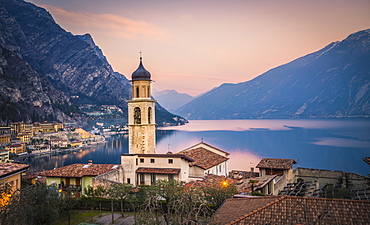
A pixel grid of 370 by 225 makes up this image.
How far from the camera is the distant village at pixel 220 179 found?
970 cm

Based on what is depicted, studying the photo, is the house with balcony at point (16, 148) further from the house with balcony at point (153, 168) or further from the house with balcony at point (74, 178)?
the house with balcony at point (153, 168)

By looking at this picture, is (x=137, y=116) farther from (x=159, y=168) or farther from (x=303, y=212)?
(x=303, y=212)

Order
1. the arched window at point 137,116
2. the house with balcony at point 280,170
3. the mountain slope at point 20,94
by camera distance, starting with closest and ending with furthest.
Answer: the house with balcony at point 280,170
the arched window at point 137,116
the mountain slope at point 20,94

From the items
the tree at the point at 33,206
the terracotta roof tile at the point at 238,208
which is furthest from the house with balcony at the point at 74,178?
the terracotta roof tile at the point at 238,208

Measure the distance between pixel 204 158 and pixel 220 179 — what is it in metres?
5.73

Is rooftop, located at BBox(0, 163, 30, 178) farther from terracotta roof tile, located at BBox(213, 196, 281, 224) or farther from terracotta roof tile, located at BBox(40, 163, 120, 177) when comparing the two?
terracotta roof tile, located at BBox(213, 196, 281, 224)

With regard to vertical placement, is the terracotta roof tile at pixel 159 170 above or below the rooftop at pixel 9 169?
below

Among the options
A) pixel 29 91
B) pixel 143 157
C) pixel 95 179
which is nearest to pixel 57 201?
pixel 95 179

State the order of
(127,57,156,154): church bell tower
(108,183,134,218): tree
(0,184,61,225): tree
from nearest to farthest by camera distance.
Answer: (0,184,61,225): tree, (108,183,134,218): tree, (127,57,156,154): church bell tower

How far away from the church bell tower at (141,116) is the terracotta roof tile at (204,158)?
3970mm

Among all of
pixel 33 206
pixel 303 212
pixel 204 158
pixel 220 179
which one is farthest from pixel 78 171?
pixel 303 212

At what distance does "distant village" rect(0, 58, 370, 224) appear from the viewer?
9695mm

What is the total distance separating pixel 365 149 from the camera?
3147 inches

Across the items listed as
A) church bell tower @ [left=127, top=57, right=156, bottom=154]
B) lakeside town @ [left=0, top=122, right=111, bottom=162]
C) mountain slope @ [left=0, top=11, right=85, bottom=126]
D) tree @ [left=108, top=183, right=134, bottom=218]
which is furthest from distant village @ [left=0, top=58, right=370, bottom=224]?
mountain slope @ [left=0, top=11, right=85, bottom=126]
